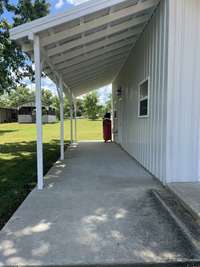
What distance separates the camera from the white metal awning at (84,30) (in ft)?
13.2

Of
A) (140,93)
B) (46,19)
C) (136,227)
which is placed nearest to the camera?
(136,227)

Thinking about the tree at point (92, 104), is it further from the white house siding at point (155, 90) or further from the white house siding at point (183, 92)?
the white house siding at point (183, 92)

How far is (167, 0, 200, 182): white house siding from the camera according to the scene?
168 inches

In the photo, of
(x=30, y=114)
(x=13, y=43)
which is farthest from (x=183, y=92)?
(x=30, y=114)

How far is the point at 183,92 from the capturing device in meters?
4.34

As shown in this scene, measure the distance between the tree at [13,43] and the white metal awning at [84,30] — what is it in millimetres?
4081

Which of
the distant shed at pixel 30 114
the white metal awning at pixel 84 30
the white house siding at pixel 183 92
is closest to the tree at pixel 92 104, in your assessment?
the distant shed at pixel 30 114

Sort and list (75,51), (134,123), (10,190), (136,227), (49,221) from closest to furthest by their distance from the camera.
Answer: (136,227) → (49,221) → (10,190) → (75,51) → (134,123)

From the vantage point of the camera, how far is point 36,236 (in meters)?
2.74

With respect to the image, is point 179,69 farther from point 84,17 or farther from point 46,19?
point 46,19

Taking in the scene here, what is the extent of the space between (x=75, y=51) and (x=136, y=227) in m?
4.31

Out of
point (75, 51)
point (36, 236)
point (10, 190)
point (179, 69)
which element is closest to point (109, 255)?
point (36, 236)

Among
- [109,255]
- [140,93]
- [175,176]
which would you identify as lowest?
[109,255]

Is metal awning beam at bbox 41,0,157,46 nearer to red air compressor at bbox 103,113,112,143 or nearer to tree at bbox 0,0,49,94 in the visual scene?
tree at bbox 0,0,49,94
